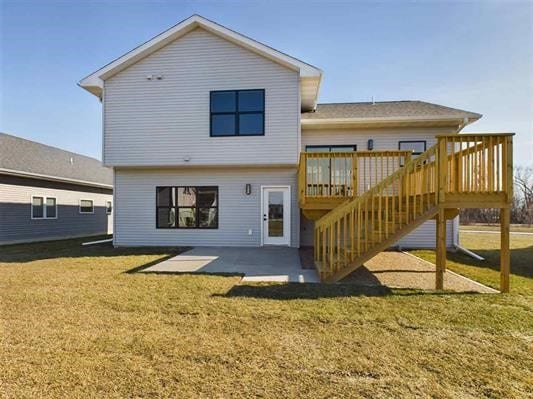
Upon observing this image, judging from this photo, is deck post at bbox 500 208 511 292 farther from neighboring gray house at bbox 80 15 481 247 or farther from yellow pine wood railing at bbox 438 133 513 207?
neighboring gray house at bbox 80 15 481 247

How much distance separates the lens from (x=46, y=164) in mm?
15688

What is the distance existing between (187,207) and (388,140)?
7.95 m

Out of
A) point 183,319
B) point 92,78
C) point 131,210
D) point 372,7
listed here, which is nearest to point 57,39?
point 92,78

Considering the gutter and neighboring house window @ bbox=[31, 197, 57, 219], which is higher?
Result: neighboring house window @ bbox=[31, 197, 57, 219]

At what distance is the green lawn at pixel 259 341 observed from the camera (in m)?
2.52

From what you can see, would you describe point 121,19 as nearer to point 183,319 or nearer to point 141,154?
point 141,154

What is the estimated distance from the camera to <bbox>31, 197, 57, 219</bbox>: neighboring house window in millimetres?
14469

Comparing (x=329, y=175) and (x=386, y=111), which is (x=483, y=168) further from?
(x=386, y=111)

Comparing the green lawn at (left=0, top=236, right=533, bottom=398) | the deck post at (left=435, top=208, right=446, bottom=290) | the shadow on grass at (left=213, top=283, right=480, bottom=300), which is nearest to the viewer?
the green lawn at (left=0, top=236, right=533, bottom=398)

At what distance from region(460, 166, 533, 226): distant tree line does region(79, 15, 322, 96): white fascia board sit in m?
29.0

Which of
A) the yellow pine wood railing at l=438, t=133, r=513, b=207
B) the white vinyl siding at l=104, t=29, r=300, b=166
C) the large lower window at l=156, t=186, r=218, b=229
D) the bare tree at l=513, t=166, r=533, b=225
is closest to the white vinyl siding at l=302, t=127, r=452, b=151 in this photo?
the white vinyl siding at l=104, t=29, r=300, b=166

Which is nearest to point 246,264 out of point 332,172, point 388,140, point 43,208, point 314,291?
point 314,291

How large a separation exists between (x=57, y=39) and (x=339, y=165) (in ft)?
33.6

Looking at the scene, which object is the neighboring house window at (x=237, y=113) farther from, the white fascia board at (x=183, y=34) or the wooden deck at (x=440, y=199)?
the wooden deck at (x=440, y=199)
